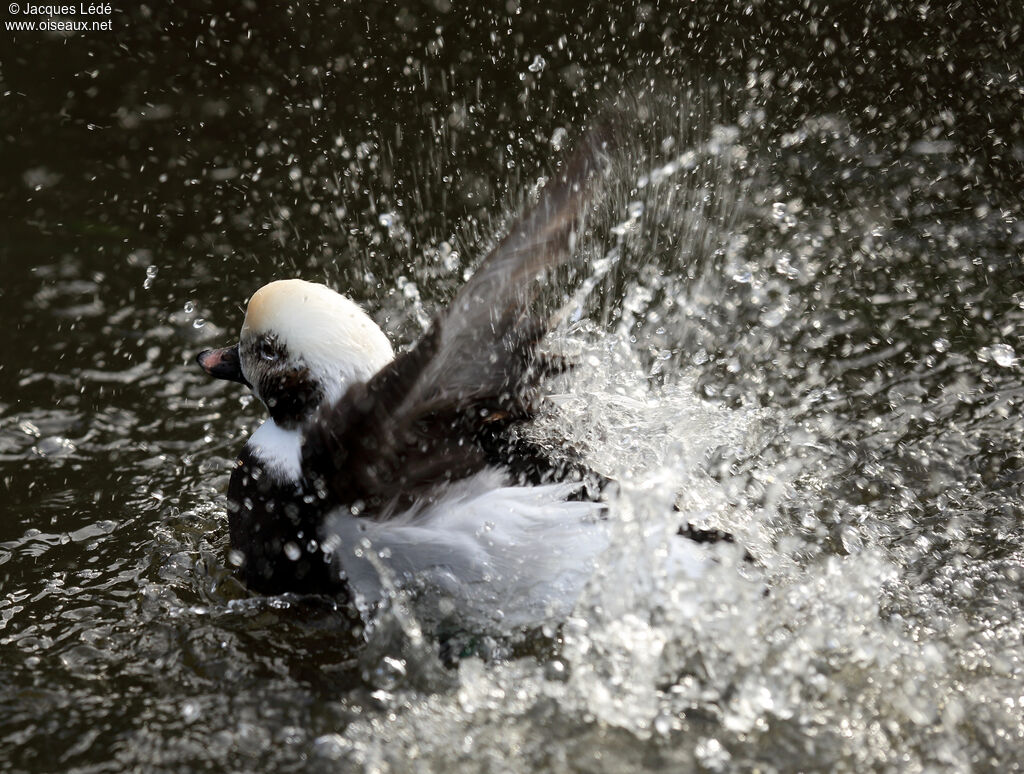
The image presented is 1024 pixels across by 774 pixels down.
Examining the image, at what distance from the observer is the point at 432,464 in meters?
2.77

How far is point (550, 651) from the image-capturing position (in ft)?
8.80

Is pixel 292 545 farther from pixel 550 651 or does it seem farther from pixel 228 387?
pixel 228 387

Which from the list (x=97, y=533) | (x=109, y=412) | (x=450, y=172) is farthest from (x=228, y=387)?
(x=450, y=172)

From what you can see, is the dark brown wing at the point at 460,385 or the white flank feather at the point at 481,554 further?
the white flank feather at the point at 481,554

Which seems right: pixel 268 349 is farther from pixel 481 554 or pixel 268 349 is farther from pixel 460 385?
pixel 481 554

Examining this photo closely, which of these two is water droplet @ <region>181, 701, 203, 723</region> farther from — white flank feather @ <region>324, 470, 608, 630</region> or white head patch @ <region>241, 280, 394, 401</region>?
white head patch @ <region>241, 280, 394, 401</region>

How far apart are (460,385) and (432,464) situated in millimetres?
205

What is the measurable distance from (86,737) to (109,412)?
152cm

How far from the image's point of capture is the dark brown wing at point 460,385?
8.37ft

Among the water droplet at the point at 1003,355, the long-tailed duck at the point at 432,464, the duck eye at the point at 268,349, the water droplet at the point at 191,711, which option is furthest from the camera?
the water droplet at the point at 1003,355

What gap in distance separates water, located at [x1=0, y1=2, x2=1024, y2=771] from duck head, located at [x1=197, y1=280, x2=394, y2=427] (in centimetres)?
52

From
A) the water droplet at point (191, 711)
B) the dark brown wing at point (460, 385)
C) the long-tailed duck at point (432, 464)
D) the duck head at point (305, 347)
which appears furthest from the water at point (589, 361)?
the duck head at point (305, 347)

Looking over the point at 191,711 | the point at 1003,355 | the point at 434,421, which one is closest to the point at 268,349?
the point at 434,421

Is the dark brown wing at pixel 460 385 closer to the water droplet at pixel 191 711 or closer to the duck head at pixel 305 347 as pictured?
the duck head at pixel 305 347
